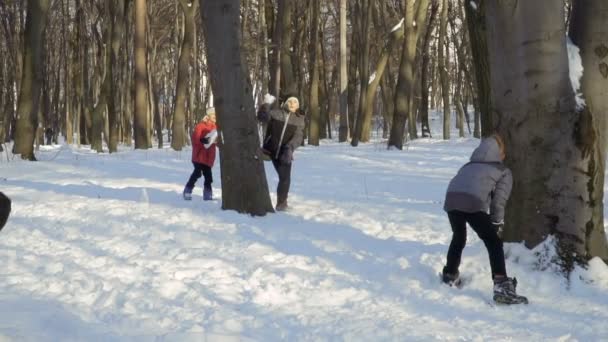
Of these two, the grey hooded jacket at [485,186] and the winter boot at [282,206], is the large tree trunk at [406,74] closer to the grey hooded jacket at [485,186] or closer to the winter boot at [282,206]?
the winter boot at [282,206]

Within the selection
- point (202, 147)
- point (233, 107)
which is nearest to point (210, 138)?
point (202, 147)

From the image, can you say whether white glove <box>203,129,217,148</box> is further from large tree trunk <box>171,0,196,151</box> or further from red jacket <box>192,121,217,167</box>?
large tree trunk <box>171,0,196,151</box>

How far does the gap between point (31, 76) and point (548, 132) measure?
1451cm

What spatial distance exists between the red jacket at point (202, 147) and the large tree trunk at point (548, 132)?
5.19 metres

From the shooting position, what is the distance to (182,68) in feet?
75.0

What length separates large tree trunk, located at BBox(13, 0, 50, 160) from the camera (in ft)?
54.6

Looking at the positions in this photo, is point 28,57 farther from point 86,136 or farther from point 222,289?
point 86,136

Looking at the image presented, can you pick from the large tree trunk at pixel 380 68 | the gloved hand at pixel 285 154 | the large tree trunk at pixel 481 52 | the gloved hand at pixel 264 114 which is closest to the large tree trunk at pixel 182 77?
the large tree trunk at pixel 380 68

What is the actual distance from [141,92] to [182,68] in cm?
174

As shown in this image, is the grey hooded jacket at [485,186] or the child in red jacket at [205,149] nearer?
the grey hooded jacket at [485,186]

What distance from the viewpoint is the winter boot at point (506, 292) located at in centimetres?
490

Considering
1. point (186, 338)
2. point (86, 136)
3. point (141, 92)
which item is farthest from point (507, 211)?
point (86, 136)

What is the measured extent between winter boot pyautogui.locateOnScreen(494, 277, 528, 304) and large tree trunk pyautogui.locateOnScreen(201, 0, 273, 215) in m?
4.10

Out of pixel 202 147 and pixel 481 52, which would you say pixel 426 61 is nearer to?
pixel 202 147
